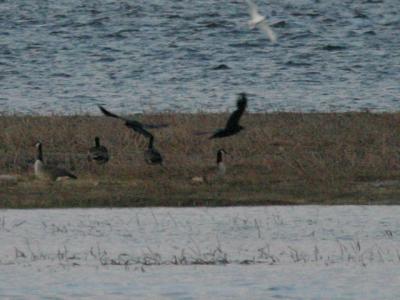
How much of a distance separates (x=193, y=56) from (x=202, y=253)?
108ft

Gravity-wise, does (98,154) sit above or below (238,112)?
below

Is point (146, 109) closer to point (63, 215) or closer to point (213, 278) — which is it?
point (63, 215)

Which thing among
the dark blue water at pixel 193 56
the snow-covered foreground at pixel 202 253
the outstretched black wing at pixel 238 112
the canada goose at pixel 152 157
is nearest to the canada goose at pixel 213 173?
the canada goose at pixel 152 157

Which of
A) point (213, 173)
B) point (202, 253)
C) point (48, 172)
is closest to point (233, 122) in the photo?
point (213, 173)

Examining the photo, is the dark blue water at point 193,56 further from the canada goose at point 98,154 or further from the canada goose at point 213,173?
the canada goose at point 213,173

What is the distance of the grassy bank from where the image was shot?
21.9m

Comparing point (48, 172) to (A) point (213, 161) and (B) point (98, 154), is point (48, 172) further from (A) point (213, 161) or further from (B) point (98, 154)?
(A) point (213, 161)

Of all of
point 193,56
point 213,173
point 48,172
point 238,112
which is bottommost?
point 193,56

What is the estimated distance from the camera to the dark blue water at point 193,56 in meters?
38.9

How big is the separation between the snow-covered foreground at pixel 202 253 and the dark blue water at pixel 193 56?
14442mm

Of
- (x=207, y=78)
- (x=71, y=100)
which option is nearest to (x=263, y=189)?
(x=71, y=100)

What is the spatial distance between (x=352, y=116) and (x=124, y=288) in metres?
16.3

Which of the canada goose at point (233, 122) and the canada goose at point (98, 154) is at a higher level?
the canada goose at point (233, 122)

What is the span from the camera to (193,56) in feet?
162
